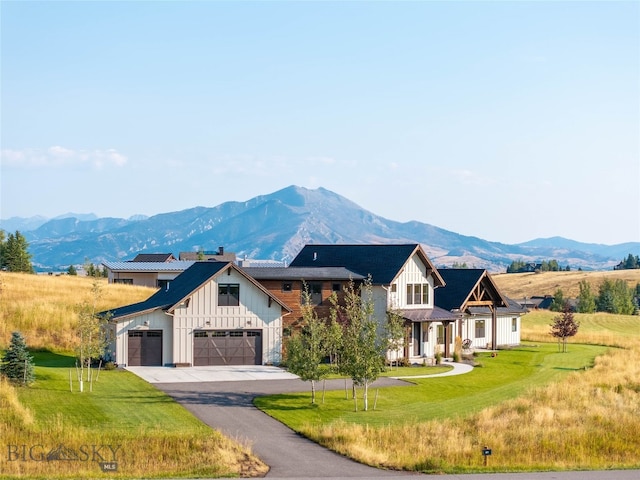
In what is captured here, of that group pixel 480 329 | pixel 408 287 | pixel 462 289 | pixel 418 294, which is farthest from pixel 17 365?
pixel 480 329

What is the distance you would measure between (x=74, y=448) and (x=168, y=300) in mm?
23120

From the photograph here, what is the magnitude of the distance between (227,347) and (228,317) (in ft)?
5.80

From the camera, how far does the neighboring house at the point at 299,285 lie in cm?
5135

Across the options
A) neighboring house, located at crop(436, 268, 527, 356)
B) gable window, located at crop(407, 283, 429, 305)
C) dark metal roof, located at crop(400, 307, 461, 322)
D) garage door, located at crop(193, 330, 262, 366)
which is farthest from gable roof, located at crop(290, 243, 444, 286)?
garage door, located at crop(193, 330, 262, 366)

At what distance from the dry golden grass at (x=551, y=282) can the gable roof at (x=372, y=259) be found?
104 m

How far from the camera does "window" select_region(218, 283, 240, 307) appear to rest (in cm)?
4819

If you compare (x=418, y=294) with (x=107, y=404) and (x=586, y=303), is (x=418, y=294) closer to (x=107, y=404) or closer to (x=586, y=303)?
(x=107, y=404)

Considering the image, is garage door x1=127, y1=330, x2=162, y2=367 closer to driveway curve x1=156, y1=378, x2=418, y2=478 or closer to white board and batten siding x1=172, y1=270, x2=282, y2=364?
white board and batten siding x1=172, y1=270, x2=282, y2=364

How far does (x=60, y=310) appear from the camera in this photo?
186ft

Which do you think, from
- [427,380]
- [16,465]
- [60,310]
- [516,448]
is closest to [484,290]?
[427,380]

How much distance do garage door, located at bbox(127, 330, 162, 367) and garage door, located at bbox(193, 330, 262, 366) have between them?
6.82 feet

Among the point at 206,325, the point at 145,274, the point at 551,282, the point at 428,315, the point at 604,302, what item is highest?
the point at 145,274

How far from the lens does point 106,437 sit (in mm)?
27016

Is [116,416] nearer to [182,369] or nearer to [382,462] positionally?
[382,462]
